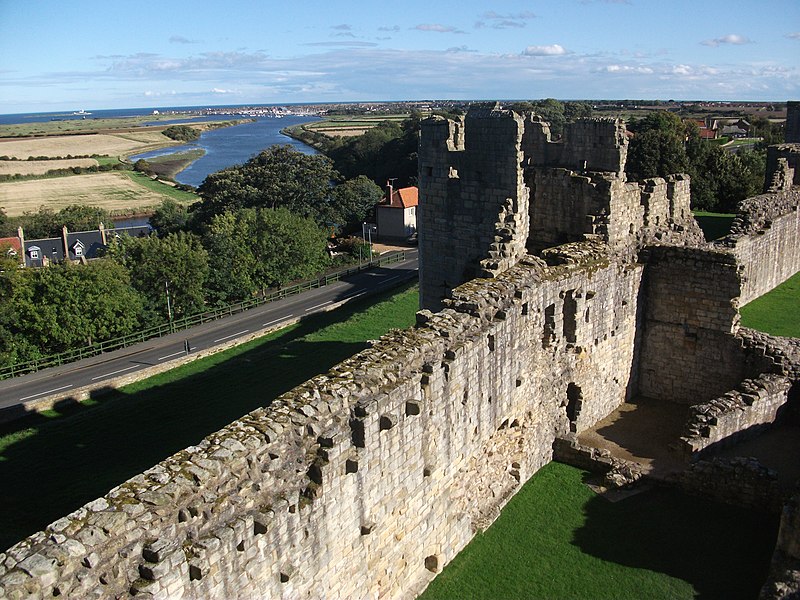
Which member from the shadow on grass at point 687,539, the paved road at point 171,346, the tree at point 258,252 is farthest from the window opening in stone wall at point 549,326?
the tree at point 258,252

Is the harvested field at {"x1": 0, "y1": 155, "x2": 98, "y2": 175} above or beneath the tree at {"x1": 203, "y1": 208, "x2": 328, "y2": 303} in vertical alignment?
above

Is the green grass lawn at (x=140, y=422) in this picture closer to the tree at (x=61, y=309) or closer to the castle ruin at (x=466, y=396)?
the tree at (x=61, y=309)

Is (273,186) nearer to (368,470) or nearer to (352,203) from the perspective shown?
(352,203)

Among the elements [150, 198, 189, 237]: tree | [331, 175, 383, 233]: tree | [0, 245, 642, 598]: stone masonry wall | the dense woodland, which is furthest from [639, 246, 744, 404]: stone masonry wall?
[150, 198, 189, 237]: tree

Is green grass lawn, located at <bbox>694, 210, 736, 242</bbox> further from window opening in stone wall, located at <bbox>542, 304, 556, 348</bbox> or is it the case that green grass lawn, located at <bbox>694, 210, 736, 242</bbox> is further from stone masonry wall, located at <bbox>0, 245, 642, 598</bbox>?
window opening in stone wall, located at <bbox>542, 304, 556, 348</bbox>

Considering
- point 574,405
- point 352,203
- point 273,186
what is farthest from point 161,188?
point 574,405
